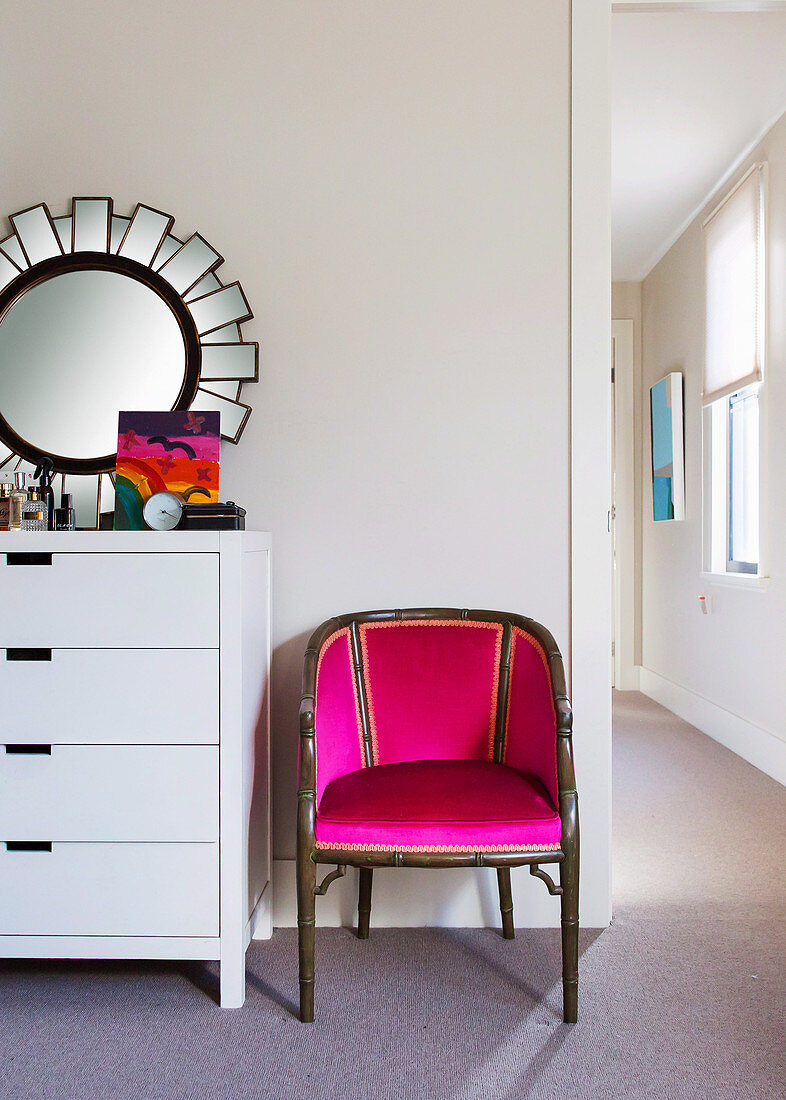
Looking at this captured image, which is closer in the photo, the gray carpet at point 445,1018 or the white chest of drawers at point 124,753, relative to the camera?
the gray carpet at point 445,1018

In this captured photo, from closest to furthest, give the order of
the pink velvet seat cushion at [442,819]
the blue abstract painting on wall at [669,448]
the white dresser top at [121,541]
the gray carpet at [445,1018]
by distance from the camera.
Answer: the gray carpet at [445,1018]
the pink velvet seat cushion at [442,819]
the white dresser top at [121,541]
the blue abstract painting on wall at [669,448]

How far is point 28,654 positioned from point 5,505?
0.41m

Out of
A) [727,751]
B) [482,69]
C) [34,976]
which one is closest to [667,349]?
[727,751]

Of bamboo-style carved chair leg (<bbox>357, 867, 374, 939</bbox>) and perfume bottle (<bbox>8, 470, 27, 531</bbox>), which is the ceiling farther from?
bamboo-style carved chair leg (<bbox>357, 867, 374, 939</bbox>)

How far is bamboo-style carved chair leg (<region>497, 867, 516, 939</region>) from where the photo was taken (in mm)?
1980

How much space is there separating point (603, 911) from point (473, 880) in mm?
325

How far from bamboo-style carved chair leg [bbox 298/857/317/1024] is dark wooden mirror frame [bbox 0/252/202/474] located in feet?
3.62

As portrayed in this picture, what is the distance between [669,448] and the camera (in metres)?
4.71

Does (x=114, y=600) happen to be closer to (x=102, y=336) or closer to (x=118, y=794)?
(x=118, y=794)

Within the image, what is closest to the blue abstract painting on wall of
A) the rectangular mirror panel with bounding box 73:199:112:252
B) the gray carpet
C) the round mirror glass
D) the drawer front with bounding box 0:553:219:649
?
the gray carpet

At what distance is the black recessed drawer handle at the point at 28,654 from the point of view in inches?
67.5

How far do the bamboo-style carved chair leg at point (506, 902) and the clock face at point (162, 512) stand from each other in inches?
44.1

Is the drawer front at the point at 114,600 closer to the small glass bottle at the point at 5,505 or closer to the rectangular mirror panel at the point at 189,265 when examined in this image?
the small glass bottle at the point at 5,505

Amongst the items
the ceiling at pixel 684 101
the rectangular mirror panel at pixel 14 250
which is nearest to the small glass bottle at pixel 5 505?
the rectangular mirror panel at pixel 14 250
